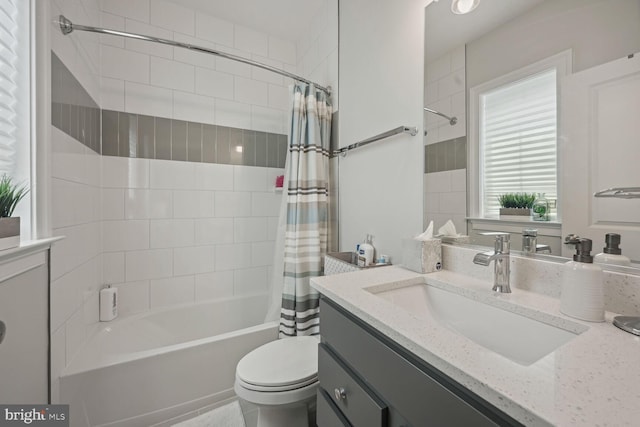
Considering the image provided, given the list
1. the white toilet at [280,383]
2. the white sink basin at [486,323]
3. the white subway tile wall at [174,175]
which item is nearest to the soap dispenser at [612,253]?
the white sink basin at [486,323]

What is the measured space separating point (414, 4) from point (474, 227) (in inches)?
41.9

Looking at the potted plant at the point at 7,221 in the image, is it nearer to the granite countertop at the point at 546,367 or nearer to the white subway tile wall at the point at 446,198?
the granite countertop at the point at 546,367

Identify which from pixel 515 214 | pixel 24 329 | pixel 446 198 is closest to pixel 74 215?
pixel 24 329

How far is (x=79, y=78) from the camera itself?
135cm

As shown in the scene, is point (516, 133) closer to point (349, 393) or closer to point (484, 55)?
point (484, 55)

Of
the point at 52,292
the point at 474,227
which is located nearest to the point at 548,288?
the point at 474,227

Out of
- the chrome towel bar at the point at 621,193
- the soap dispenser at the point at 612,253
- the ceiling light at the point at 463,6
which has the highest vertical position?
the ceiling light at the point at 463,6

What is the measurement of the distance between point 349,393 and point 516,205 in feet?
2.57

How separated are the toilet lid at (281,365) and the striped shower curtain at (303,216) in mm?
320

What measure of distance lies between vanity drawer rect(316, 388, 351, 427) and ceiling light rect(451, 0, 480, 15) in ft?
4.80

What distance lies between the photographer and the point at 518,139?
860mm

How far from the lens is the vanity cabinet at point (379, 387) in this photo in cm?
43

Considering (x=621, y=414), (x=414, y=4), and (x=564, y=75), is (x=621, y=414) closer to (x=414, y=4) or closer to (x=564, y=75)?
(x=564, y=75)

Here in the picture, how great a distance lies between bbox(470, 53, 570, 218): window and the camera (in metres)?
0.77
